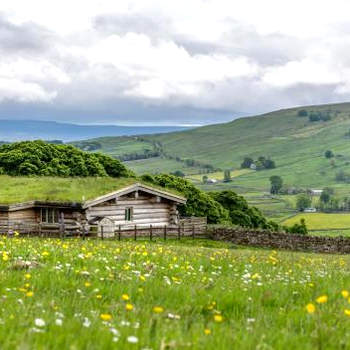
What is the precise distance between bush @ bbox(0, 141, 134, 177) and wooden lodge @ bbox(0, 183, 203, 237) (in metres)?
26.2

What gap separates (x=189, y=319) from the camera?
6.43 metres

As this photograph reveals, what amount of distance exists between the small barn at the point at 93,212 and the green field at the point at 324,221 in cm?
10079

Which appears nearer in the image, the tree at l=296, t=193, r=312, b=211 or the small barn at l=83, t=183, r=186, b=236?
the small barn at l=83, t=183, r=186, b=236

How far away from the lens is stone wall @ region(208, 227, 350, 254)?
156 feet

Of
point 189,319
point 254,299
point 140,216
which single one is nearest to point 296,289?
point 254,299

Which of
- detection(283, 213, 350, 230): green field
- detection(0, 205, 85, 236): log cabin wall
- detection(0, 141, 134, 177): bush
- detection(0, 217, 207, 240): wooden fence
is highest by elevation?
detection(0, 141, 134, 177): bush

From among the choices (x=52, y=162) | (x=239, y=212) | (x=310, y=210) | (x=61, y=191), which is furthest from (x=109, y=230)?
(x=310, y=210)

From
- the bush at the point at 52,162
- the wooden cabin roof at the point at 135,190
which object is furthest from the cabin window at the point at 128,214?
the bush at the point at 52,162

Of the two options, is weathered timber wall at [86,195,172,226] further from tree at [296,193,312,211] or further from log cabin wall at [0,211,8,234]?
tree at [296,193,312,211]

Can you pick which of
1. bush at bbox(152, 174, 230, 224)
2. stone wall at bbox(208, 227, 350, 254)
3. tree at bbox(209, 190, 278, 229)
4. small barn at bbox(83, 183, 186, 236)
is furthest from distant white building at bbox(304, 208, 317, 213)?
small barn at bbox(83, 183, 186, 236)

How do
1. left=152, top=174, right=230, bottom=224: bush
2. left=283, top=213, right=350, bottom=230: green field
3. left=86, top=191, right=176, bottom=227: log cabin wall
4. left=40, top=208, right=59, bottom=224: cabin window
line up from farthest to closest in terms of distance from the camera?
left=283, top=213, right=350, bottom=230: green field → left=152, top=174, right=230, bottom=224: bush → left=86, top=191, right=176, bottom=227: log cabin wall → left=40, top=208, right=59, bottom=224: cabin window

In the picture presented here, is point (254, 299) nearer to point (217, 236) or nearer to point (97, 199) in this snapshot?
point (97, 199)

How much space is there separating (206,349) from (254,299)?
3268 millimetres

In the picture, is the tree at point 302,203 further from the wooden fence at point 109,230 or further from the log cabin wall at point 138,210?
the log cabin wall at point 138,210
